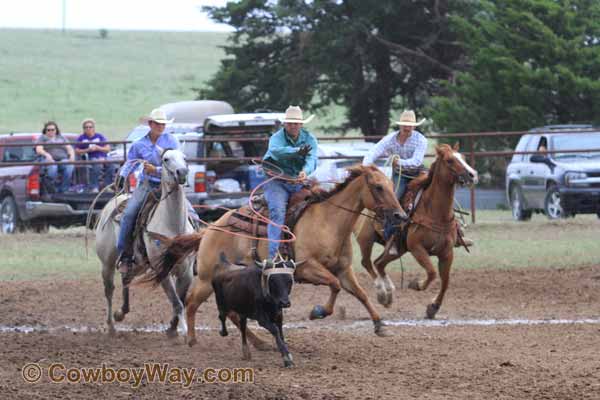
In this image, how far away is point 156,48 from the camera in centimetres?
8381

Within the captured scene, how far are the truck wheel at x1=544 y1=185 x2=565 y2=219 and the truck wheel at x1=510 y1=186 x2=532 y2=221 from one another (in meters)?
0.81

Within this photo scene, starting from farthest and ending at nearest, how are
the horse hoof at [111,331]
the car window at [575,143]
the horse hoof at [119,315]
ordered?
the car window at [575,143] → the horse hoof at [119,315] → the horse hoof at [111,331]

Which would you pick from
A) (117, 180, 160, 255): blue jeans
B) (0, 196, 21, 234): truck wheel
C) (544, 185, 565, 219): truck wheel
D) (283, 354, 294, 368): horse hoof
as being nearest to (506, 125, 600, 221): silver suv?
(544, 185, 565, 219): truck wheel

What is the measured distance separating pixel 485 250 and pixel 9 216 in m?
8.23

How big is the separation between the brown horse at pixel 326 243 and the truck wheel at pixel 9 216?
410 inches

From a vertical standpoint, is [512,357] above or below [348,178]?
below

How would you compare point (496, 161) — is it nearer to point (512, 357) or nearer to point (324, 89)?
point (324, 89)

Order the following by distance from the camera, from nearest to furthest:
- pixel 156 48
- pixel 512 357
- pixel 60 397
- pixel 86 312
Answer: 1. pixel 60 397
2. pixel 512 357
3. pixel 86 312
4. pixel 156 48

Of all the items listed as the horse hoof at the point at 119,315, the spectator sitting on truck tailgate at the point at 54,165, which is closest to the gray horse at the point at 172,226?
the horse hoof at the point at 119,315

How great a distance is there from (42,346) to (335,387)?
298 cm

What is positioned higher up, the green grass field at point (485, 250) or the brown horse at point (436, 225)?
the brown horse at point (436, 225)

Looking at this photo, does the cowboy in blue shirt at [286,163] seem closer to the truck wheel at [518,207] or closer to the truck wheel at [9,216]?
the truck wheel at [9,216]

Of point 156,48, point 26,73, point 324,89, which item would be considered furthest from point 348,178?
point 156,48

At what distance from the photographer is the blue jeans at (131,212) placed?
10.6 meters
